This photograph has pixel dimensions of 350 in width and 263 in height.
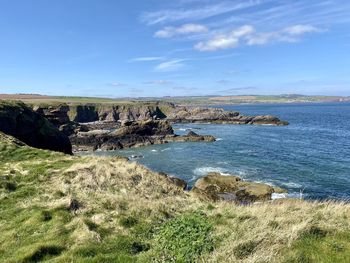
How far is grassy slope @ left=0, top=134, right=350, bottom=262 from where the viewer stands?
9.45 m

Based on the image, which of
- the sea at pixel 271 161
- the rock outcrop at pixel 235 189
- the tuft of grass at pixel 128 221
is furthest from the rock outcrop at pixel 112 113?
the tuft of grass at pixel 128 221

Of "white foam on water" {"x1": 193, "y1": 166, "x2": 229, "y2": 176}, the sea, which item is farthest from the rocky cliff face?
"white foam on water" {"x1": 193, "y1": 166, "x2": 229, "y2": 176}

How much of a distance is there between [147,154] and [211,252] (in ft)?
212

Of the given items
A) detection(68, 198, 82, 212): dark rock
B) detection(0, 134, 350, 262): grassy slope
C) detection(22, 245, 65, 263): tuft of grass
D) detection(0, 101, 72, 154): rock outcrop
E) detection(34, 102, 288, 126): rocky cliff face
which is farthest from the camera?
detection(34, 102, 288, 126): rocky cliff face

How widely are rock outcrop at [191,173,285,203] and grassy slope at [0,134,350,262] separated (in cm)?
1656

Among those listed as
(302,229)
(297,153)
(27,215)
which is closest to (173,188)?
(27,215)

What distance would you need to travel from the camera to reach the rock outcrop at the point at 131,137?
84.0 metres

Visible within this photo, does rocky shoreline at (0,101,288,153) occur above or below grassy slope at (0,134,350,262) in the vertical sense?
below

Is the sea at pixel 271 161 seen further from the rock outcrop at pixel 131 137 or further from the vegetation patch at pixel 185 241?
the vegetation patch at pixel 185 241

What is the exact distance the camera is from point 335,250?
10.0m

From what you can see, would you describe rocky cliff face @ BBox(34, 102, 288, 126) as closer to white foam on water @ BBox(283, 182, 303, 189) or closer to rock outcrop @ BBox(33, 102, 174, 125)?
rock outcrop @ BBox(33, 102, 174, 125)

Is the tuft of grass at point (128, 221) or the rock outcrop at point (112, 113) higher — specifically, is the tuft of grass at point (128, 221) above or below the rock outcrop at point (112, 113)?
above

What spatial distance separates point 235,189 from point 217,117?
11944cm

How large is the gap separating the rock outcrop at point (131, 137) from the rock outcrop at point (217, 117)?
50.2 meters
